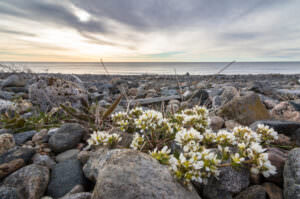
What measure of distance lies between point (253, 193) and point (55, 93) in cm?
544

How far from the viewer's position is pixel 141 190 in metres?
1.37

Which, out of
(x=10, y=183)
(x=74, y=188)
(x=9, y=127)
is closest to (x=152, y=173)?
A: (x=74, y=188)

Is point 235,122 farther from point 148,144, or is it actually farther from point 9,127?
point 9,127

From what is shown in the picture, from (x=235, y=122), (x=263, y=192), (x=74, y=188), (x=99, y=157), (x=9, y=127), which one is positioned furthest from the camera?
(x=235, y=122)

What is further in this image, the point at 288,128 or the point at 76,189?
the point at 288,128

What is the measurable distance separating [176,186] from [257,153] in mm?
805

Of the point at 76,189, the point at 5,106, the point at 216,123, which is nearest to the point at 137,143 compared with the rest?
the point at 76,189

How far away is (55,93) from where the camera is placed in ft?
17.0

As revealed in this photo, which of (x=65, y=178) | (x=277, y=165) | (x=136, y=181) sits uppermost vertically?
(x=136, y=181)

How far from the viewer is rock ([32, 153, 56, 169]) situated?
7.80ft

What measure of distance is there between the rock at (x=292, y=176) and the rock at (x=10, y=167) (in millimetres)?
3127

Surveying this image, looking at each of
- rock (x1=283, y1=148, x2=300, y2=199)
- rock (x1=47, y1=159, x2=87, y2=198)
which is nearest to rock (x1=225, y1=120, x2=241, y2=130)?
rock (x1=283, y1=148, x2=300, y2=199)

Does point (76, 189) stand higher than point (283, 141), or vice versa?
point (283, 141)

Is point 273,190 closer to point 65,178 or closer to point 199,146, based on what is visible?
point 199,146
